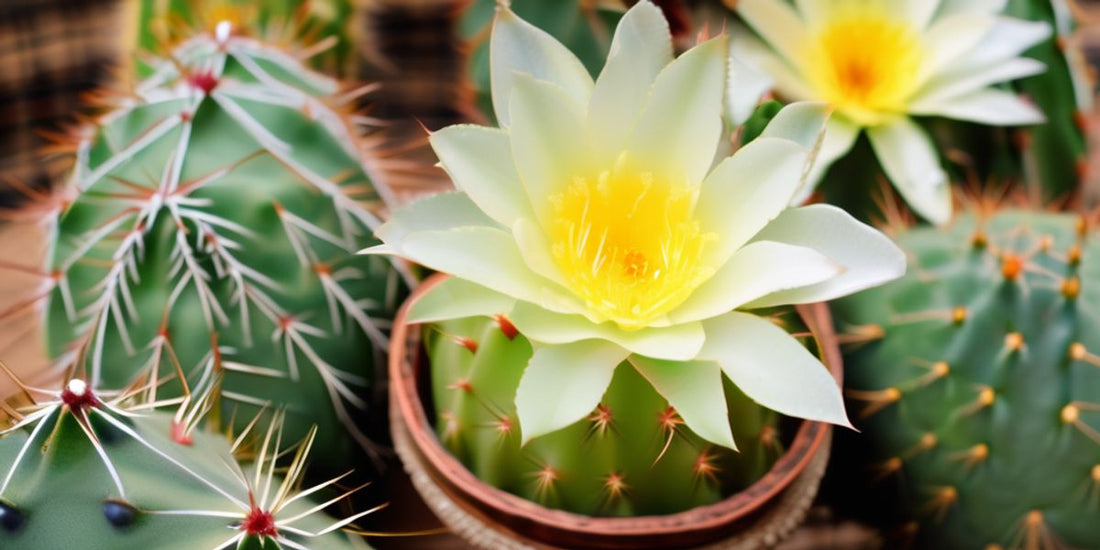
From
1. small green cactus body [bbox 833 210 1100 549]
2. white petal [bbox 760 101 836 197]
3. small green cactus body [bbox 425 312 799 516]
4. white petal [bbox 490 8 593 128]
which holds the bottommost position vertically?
small green cactus body [bbox 833 210 1100 549]

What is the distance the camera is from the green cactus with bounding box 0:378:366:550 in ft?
1.37

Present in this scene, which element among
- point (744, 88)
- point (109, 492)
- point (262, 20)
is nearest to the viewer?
point (109, 492)

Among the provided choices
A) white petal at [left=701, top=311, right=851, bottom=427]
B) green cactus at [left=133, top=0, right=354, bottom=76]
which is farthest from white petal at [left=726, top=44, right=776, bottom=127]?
green cactus at [left=133, top=0, right=354, bottom=76]

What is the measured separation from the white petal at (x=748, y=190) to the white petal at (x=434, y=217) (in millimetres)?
114

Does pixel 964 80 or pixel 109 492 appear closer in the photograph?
pixel 109 492

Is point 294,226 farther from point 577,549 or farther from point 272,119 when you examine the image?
point 577,549

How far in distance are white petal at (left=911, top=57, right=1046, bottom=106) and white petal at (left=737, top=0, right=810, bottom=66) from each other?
9cm

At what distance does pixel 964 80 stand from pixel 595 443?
0.40 meters

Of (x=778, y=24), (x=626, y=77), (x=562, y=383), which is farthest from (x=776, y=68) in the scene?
(x=562, y=383)

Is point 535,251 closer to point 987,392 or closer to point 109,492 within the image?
point 109,492

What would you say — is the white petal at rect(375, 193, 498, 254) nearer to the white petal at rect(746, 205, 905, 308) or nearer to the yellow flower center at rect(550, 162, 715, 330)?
the yellow flower center at rect(550, 162, 715, 330)

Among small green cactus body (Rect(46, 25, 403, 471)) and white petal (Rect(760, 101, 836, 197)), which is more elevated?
small green cactus body (Rect(46, 25, 403, 471))

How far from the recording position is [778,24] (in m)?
0.71

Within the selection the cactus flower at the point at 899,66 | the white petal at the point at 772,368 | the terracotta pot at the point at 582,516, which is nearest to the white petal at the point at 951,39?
the cactus flower at the point at 899,66
